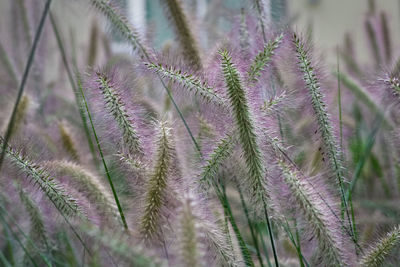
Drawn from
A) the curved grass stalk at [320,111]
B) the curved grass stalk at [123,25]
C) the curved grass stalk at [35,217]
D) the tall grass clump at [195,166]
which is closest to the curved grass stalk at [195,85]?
the tall grass clump at [195,166]

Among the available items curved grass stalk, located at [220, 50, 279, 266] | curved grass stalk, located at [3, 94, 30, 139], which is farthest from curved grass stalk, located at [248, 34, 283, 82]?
curved grass stalk, located at [3, 94, 30, 139]

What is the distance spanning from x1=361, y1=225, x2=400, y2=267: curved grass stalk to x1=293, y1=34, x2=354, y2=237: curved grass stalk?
0.08 m

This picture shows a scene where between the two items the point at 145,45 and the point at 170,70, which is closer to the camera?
the point at 170,70

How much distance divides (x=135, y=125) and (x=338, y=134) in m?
0.39

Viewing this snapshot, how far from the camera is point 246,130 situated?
70 cm

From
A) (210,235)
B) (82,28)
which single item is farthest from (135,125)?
(82,28)

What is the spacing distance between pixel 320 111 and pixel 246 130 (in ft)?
0.57

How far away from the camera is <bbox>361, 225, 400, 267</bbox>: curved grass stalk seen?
738mm

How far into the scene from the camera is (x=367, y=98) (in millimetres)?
1345

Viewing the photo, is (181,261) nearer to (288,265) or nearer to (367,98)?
(288,265)

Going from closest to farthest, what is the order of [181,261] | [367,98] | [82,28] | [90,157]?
[181,261]
[90,157]
[367,98]
[82,28]

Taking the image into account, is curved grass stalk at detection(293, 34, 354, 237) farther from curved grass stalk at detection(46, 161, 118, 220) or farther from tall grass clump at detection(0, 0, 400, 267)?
curved grass stalk at detection(46, 161, 118, 220)

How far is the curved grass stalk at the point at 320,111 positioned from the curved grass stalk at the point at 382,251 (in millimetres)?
76

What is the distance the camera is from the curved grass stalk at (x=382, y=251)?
2.42ft
